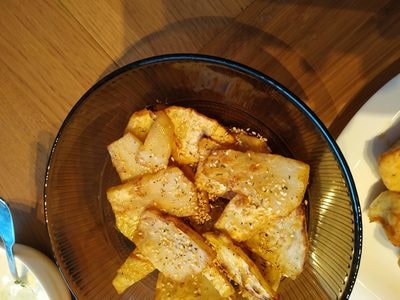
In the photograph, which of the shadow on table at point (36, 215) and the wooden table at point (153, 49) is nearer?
the wooden table at point (153, 49)

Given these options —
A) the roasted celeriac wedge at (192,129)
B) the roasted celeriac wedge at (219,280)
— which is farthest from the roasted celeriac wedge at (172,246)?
the roasted celeriac wedge at (192,129)

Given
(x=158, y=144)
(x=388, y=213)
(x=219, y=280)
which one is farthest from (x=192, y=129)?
(x=388, y=213)

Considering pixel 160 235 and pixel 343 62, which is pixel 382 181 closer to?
pixel 343 62

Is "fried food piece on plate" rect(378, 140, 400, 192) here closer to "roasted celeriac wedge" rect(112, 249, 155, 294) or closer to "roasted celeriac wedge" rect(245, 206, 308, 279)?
"roasted celeriac wedge" rect(245, 206, 308, 279)

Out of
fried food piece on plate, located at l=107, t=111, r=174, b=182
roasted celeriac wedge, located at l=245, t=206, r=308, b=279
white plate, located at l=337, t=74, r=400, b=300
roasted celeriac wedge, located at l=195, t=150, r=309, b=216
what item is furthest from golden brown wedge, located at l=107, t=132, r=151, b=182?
white plate, located at l=337, t=74, r=400, b=300

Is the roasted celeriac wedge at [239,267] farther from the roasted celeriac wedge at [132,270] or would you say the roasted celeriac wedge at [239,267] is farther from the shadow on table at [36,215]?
the shadow on table at [36,215]
